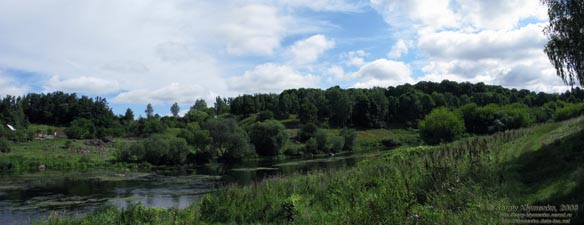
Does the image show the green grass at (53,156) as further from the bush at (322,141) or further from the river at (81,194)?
the bush at (322,141)

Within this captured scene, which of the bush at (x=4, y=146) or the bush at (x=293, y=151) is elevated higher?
the bush at (x=4, y=146)

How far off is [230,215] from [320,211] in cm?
340

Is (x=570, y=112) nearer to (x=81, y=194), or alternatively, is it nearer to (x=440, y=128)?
(x=440, y=128)

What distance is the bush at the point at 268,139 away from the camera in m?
85.1

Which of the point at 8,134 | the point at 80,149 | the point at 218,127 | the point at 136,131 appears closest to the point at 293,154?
the point at 218,127

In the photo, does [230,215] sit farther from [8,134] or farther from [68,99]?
[68,99]

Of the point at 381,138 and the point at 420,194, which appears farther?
the point at 381,138

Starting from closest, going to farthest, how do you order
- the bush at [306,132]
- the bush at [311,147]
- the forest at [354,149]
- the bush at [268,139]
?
1. the forest at [354,149]
2. the bush at [268,139]
3. the bush at [311,147]
4. the bush at [306,132]

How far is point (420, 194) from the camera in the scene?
409 inches

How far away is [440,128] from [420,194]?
67169mm

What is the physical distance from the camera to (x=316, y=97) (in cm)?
Answer: 15112

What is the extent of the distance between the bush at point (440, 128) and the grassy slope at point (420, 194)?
5998 centimetres

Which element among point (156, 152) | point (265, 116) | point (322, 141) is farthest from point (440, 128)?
point (265, 116)

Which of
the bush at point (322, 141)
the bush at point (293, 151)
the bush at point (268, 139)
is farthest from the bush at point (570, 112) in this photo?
the bush at point (268, 139)
